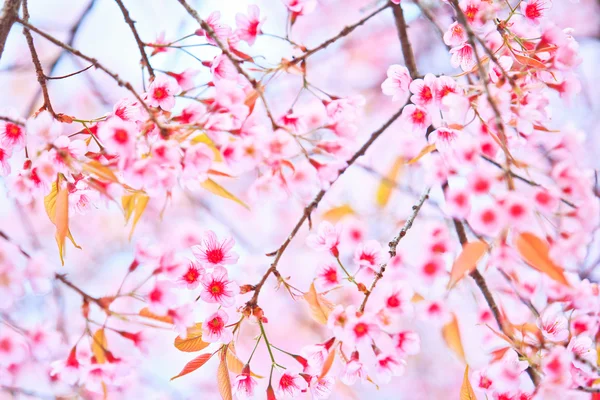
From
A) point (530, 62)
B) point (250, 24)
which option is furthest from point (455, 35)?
point (250, 24)

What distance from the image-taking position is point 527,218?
19.8 inches

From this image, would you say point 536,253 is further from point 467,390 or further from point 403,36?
point 403,36

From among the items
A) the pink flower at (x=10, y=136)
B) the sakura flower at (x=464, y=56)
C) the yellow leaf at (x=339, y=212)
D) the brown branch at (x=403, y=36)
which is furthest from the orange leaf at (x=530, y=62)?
the pink flower at (x=10, y=136)

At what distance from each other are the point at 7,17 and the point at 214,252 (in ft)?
1.25

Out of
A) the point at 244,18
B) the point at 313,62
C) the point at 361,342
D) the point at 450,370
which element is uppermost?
the point at 313,62

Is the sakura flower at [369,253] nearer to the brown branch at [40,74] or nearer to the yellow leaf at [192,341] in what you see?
the yellow leaf at [192,341]

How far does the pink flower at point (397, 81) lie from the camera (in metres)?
0.79

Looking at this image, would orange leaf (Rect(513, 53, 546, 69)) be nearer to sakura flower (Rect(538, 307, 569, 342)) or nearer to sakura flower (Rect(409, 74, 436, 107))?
sakura flower (Rect(409, 74, 436, 107))

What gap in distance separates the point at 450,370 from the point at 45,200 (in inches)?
126

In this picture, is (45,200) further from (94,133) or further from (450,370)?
(450,370)

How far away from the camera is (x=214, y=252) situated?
0.75 m

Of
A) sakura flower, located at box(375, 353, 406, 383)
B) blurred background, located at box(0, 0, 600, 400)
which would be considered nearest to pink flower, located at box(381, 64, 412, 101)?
sakura flower, located at box(375, 353, 406, 383)

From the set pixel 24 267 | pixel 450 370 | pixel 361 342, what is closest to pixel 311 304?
pixel 361 342

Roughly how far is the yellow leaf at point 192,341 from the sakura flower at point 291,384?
0.12 m
